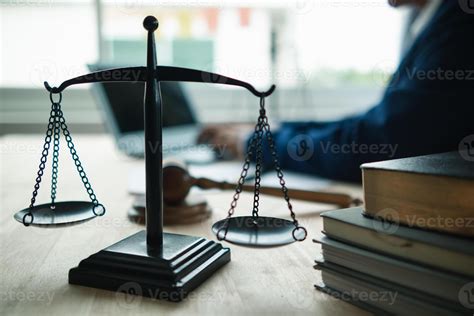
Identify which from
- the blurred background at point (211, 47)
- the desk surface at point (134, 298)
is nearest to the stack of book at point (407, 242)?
the desk surface at point (134, 298)

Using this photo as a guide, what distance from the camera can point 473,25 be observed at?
49.3 inches

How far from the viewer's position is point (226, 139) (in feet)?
6.95

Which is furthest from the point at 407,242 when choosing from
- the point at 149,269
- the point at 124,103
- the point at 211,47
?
the point at 211,47

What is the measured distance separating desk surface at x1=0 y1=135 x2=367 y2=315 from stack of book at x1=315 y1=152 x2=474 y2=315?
0.14ft

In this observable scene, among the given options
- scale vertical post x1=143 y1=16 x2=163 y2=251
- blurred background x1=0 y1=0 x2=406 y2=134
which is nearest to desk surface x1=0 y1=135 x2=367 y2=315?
scale vertical post x1=143 y1=16 x2=163 y2=251

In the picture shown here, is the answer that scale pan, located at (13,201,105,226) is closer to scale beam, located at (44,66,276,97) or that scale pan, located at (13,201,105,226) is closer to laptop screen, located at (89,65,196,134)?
scale beam, located at (44,66,276,97)

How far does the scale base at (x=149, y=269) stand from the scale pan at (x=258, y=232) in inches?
2.6

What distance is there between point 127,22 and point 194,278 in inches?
106

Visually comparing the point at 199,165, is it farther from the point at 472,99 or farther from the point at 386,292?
the point at 386,292

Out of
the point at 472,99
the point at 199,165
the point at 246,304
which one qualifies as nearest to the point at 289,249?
the point at 246,304

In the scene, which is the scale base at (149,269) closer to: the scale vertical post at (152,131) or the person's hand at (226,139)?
the scale vertical post at (152,131)

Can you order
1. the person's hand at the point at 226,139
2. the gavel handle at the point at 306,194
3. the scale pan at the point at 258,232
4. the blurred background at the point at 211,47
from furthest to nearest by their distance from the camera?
the blurred background at the point at 211,47 < the person's hand at the point at 226,139 < the gavel handle at the point at 306,194 < the scale pan at the point at 258,232

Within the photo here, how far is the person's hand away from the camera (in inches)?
81.0

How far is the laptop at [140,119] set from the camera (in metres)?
1.78
